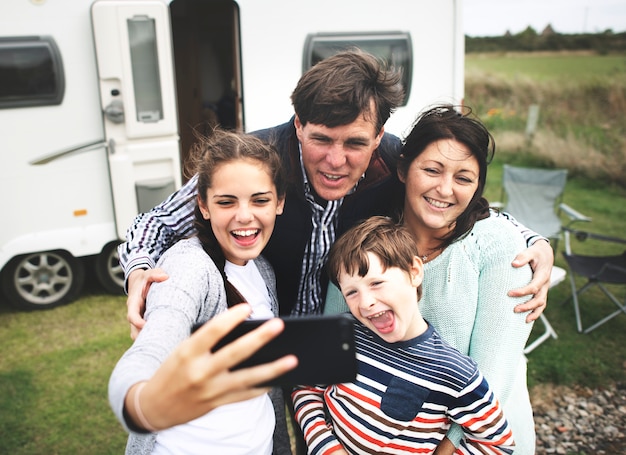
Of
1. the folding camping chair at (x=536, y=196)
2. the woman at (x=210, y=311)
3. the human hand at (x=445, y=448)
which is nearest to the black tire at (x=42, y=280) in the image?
the woman at (x=210, y=311)

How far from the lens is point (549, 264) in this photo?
6.08ft

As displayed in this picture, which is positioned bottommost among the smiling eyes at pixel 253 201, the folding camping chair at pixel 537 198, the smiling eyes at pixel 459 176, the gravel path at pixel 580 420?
the gravel path at pixel 580 420

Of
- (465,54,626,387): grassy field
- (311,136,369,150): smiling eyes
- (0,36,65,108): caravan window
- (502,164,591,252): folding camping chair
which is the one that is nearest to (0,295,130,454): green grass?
(0,36,65,108): caravan window

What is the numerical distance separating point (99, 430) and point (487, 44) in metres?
26.8

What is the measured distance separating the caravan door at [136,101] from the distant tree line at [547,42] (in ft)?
63.0

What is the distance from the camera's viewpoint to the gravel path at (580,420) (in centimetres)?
333

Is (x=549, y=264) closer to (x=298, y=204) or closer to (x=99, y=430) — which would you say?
(x=298, y=204)

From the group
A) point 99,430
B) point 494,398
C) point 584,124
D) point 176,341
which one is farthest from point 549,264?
point 584,124

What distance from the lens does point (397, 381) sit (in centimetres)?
157

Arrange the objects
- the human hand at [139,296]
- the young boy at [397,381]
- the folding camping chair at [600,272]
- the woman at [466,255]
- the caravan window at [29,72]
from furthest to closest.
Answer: the folding camping chair at [600,272] < the caravan window at [29,72] < the woman at [466,255] < the young boy at [397,381] < the human hand at [139,296]

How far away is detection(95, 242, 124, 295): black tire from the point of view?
16.3 feet

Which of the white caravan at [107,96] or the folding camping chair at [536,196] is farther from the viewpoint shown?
the folding camping chair at [536,196]

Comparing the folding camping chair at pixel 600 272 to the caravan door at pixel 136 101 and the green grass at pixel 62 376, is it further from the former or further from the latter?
the green grass at pixel 62 376

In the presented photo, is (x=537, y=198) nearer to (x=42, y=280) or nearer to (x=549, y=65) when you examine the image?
(x=42, y=280)
